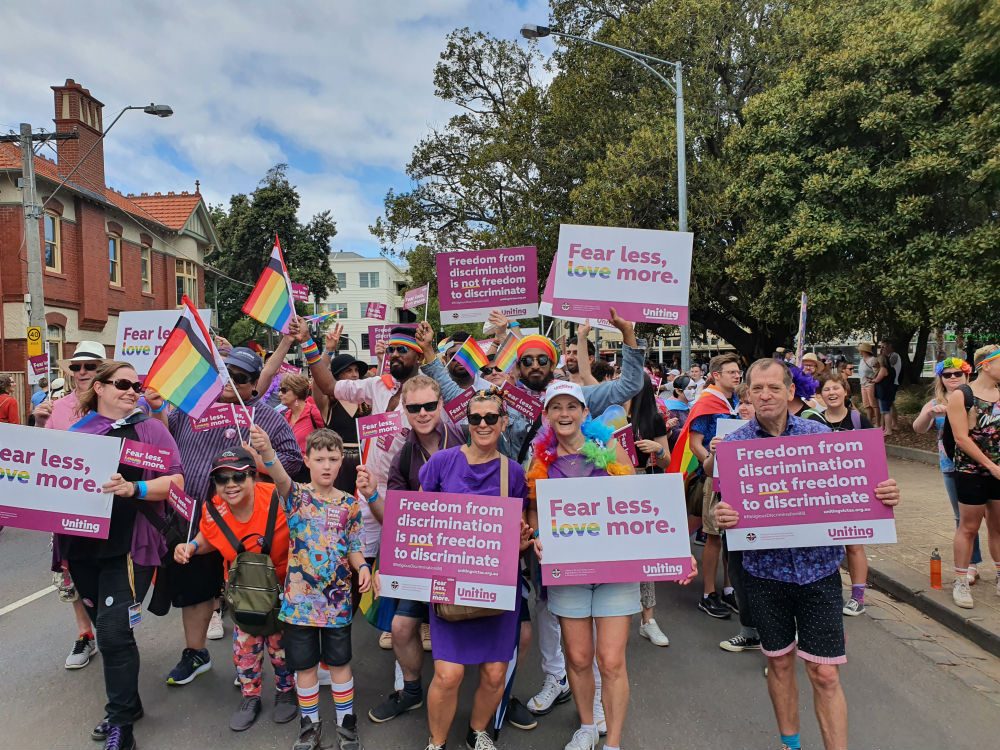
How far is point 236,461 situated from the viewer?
12.4 ft

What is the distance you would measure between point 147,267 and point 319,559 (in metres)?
28.6

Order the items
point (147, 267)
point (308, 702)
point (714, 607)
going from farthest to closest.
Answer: point (147, 267)
point (714, 607)
point (308, 702)

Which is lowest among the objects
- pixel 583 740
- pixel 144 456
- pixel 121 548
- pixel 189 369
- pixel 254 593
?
pixel 583 740

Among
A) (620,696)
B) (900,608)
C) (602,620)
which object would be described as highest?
(602,620)

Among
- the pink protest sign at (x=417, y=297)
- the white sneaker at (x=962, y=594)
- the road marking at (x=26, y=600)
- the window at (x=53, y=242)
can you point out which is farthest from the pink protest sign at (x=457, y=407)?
the window at (x=53, y=242)

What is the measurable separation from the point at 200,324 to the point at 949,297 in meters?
13.0

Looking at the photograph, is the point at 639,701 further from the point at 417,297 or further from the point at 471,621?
the point at 417,297

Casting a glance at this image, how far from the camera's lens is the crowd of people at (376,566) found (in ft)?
10.9

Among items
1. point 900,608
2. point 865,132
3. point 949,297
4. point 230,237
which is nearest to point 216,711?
point 900,608

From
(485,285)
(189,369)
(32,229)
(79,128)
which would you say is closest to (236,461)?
(189,369)

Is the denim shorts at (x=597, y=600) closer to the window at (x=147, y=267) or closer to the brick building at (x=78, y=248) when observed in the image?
the brick building at (x=78, y=248)

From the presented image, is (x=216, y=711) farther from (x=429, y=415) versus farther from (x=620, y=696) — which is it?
(x=620, y=696)

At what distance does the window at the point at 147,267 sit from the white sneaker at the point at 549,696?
93.6 ft

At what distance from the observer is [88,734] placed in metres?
3.81
